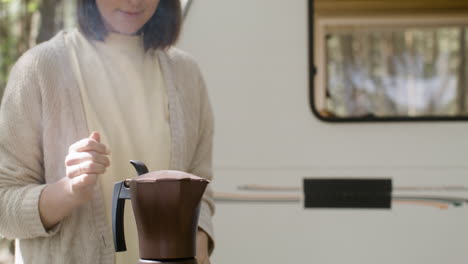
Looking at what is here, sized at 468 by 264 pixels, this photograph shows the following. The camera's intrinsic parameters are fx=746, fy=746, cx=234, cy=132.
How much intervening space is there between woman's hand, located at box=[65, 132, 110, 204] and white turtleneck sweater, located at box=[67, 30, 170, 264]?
0.26 meters

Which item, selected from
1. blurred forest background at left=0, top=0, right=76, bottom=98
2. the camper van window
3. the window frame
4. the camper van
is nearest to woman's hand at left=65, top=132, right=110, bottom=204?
the camper van

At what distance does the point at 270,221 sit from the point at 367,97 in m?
1.37

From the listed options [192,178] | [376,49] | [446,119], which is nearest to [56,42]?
[192,178]

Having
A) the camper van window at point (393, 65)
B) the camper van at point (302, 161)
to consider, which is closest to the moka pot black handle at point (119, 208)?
the camper van at point (302, 161)

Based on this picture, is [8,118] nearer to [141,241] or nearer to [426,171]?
[141,241]

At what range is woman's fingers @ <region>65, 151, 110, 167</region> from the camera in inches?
64.9

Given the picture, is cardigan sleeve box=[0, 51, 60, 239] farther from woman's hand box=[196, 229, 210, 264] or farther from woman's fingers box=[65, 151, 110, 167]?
woman's hand box=[196, 229, 210, 264]

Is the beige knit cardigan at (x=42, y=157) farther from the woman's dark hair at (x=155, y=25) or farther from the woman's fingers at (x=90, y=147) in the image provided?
the woman's fingers at (x=90, y=147)

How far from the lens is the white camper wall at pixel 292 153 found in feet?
10.6

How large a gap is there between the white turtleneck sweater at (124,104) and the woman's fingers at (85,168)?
10.4 inches

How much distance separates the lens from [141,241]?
1630 mm

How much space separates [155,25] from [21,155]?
0.54m

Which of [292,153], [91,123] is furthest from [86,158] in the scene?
[292,153]

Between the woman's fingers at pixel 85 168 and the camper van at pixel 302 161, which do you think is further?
the camper van at pixel 302 161
